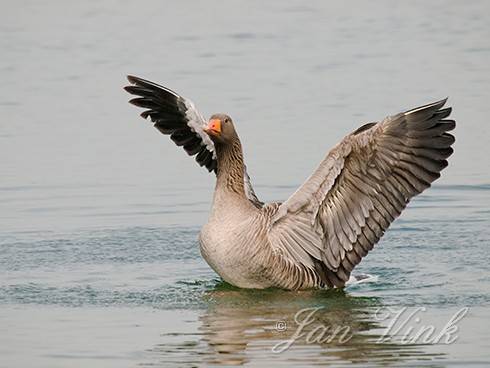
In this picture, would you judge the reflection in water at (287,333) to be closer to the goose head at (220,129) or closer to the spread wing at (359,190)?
the spread wing at (359,190)

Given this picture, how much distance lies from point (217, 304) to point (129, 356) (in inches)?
86.6

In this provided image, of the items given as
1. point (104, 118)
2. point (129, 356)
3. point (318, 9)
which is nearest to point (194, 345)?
point (129, 356)

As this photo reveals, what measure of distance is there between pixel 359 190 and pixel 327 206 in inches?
15.4

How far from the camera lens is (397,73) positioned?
23453 mm

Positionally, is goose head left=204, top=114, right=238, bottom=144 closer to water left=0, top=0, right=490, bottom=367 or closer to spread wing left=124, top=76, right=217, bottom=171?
spread wing left=124, top=76, right=217, bottom=171

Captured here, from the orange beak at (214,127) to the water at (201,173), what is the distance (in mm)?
1661

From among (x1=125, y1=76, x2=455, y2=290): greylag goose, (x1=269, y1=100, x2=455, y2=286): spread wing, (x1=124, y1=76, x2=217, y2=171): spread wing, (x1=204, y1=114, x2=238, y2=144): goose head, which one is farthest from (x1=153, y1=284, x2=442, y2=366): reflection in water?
(x1=124, y1=76, x2=217, y2=171): spread wing

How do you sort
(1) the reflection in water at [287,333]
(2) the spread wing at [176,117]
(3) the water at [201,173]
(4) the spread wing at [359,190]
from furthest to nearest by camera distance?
(2) the spread wing at [176,117]
(4) the spread wing at [359,190]
(3) the water at [201,173]
(1) the reflection in water at [287,333]

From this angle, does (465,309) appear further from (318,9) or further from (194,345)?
(318,9)

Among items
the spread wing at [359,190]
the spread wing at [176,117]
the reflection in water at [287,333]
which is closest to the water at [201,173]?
the reflection in water at [287,333]

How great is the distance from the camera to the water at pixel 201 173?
11.9 m

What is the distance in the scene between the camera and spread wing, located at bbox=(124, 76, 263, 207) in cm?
1507

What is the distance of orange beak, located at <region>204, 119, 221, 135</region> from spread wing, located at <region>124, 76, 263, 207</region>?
3.42 feet

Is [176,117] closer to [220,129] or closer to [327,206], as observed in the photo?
[220,129]
